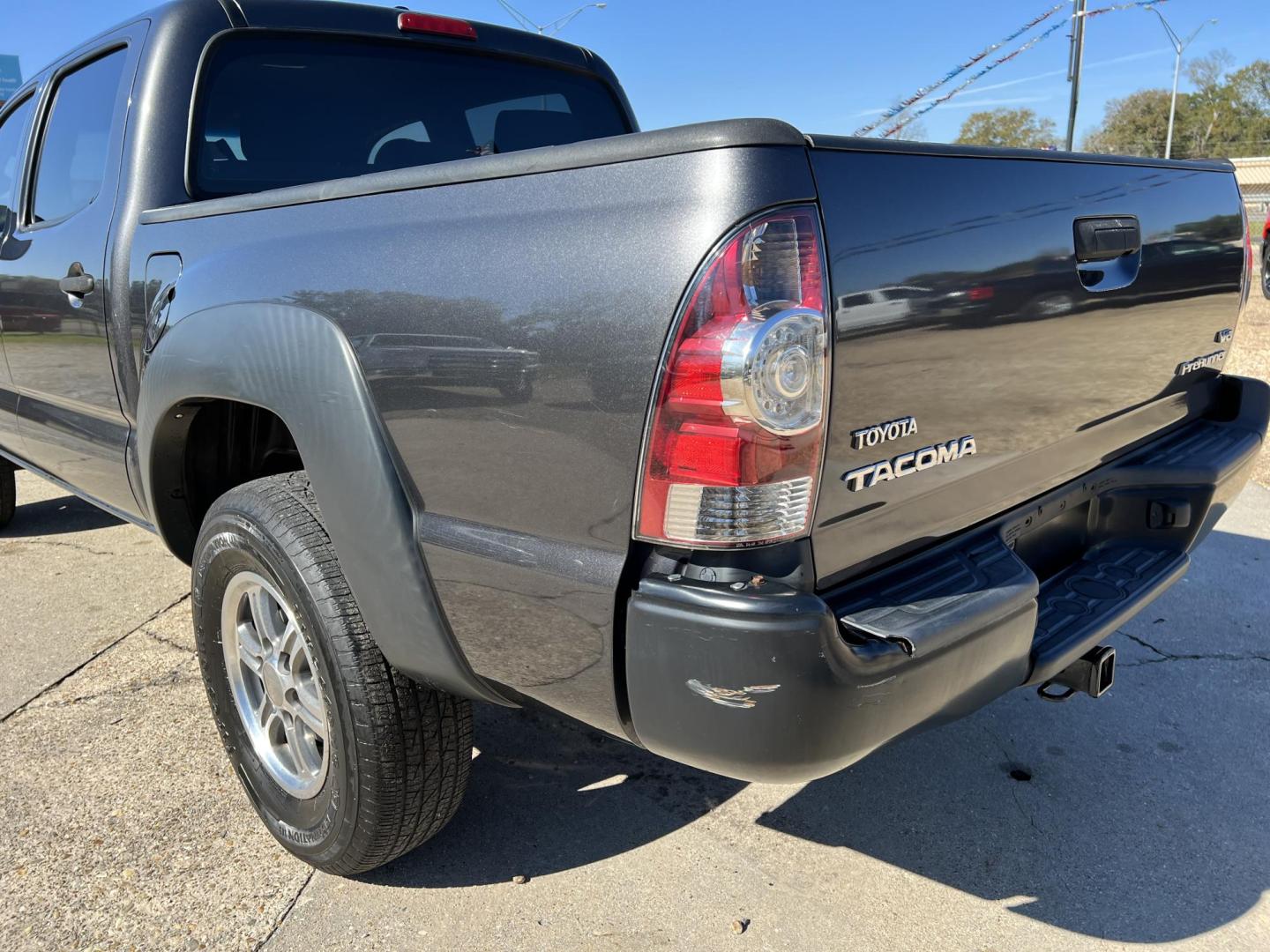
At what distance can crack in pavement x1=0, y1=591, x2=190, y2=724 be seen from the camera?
302 centimetres

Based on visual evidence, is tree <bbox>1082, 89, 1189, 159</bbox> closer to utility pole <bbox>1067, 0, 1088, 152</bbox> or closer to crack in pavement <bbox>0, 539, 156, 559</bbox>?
utility pole <bbox>1067, 0, 1088, 152</bbox>

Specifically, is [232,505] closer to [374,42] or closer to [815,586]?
[815,586]

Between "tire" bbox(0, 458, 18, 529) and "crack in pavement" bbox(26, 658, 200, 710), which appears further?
"tire" bbox(0, 458, 18, 529)

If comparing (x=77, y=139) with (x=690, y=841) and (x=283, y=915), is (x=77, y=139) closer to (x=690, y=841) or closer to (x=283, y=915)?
(x=283, y=915)

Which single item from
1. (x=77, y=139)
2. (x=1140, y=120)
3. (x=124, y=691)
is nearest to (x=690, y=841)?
(x=124, y=691)

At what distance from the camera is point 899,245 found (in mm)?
1575

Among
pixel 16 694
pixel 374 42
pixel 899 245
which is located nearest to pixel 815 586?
pixel 899 245

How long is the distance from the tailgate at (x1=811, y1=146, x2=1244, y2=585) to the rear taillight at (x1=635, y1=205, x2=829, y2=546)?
1.9 inches

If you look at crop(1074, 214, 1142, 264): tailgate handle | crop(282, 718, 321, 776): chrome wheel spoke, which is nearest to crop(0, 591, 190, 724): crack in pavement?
crop(282, 718, 321, 776): chrome wheel spoke

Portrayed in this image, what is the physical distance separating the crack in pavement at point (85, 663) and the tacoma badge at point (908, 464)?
2.69 m

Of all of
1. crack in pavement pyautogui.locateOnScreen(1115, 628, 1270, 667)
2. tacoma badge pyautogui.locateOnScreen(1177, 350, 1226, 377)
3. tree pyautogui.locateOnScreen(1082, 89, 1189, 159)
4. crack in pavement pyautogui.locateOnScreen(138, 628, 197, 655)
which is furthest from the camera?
tree pyautogui.locateOnScreen(1082, 89, 1189, 159)

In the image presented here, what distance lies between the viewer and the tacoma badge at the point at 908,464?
5.16ft

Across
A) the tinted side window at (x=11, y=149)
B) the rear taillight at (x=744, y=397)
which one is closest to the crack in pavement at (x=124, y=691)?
the tinted side window at (x=11, y=149)

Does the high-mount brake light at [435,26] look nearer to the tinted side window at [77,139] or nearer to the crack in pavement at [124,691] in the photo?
the tinted side window at [77,139]
